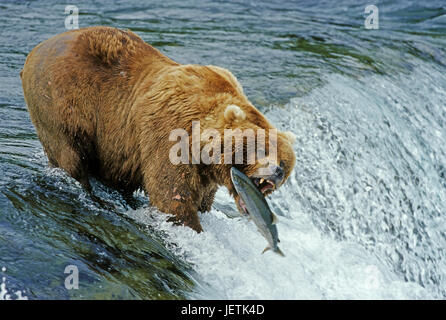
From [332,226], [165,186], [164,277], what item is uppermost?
[165,186]

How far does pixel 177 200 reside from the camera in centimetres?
436

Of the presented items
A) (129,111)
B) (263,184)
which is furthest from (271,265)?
(129,111)

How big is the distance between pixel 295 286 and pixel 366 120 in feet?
12.2

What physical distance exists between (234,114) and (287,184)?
2405 millimetres

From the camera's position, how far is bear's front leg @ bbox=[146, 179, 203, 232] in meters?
4.35

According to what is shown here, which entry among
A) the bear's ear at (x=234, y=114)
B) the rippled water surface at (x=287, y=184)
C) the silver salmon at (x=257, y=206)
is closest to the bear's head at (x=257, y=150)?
the bear's ear at (x=234, y=114)

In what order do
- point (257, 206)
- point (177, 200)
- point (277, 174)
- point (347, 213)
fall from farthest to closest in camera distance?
point (347, 213) < point (177, 200) < point (277, 174) < point (257, 206)

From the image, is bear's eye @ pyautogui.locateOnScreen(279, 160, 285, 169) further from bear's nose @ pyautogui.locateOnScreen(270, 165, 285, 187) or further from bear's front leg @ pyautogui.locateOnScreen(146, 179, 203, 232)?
bear's front leg @ pyautogui.locateOnScreen(146, 179, 203, 232)

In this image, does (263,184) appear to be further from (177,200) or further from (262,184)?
(177,200)

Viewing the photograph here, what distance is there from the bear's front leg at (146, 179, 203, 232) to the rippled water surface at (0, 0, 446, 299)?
94 mm

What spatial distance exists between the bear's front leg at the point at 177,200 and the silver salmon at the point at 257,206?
62 cm
